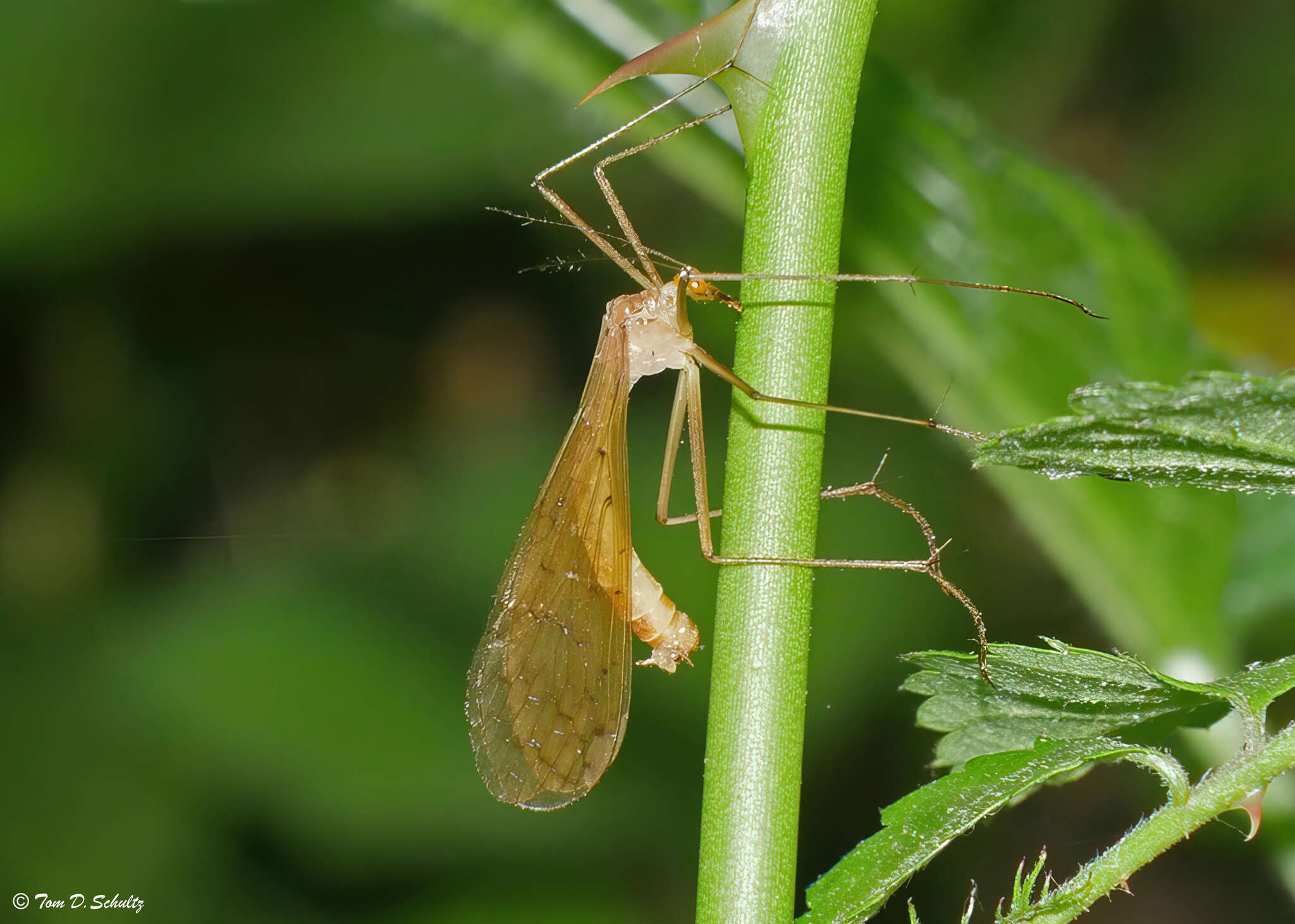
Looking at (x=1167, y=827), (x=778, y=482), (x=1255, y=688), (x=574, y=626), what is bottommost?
(x=1167, y=827)

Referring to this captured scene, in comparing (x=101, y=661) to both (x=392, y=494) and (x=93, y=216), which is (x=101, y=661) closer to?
(x=392, y=494)

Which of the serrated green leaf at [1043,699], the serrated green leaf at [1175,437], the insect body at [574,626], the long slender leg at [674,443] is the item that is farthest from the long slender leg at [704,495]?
the serrated green leaf at [1175,437]

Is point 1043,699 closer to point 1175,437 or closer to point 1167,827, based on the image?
point 1167,827

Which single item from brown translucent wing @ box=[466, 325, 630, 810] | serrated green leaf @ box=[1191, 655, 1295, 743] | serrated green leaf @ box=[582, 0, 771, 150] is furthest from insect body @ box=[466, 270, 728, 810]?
serrated green leaf @ box=[1191, 655, 1295, 743]

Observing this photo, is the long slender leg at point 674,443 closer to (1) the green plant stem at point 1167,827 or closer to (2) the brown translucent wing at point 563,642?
(2) the brown translucent wing at point 563,642

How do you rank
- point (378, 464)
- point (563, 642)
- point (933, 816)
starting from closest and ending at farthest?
point (933, 816) → point (563, 642) → point (378, 464)

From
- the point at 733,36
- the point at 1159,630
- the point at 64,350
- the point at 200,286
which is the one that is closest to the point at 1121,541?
the point at 1159,630

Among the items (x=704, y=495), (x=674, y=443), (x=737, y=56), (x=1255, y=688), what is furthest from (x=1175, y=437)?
(x=674, y=443)

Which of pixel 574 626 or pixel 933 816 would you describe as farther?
pixel 574 626

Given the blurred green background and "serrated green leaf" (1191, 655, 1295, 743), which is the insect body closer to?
the blurred green background
